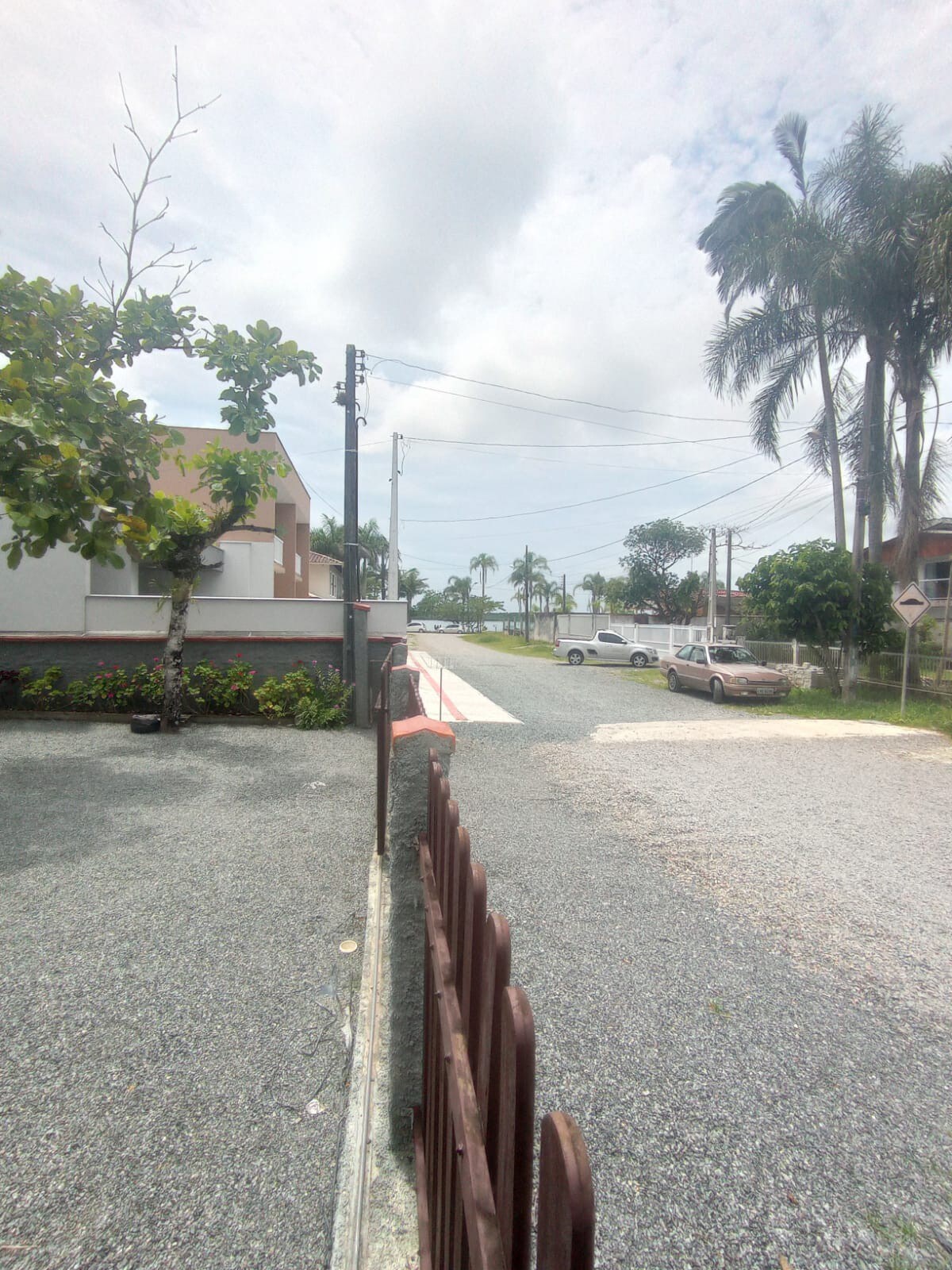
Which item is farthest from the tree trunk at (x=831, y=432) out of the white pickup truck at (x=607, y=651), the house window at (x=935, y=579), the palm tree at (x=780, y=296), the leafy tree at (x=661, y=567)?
the leafy tree at (x=661, y=567)

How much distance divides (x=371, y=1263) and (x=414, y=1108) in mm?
395

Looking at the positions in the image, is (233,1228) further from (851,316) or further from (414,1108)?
(851,316)

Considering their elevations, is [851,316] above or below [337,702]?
above

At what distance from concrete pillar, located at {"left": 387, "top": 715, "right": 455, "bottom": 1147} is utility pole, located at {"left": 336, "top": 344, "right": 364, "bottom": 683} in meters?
8.14

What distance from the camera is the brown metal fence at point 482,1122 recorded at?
0.73 metres

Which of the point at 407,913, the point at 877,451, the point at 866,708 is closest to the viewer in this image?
the point at 407,913

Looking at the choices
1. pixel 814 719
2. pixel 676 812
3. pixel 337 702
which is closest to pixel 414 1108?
pixel 676 812

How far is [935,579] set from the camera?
71.4 feet

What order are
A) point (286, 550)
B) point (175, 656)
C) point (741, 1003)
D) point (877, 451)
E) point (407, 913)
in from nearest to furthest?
point (407, 913)
point (741, 1003)
point (175, 656)
point (877, 451)
point (286, 550)

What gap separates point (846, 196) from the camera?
53.8 feet

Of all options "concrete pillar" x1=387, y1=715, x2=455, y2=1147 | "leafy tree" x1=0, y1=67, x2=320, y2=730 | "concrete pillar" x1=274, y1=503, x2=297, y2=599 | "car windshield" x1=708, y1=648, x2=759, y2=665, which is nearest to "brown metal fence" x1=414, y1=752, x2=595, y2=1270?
"concrete pillar" x1=387, y1=715, x2=455, y2=1147

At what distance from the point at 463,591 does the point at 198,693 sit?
3891 inches

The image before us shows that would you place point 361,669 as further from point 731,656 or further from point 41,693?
point 731,656

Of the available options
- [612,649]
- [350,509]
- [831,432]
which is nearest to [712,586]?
[612,649]
